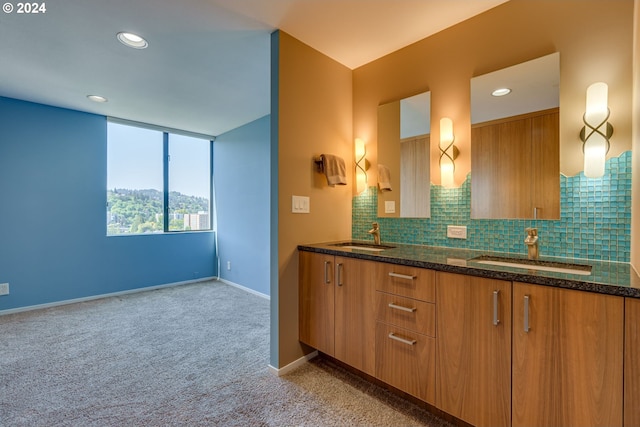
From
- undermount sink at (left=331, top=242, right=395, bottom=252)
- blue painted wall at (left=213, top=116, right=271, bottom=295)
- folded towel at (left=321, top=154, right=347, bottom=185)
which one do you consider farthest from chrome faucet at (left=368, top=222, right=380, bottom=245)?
blue painted wall at (left=213, top=116, right=271, bottom=295)

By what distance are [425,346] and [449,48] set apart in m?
2.01

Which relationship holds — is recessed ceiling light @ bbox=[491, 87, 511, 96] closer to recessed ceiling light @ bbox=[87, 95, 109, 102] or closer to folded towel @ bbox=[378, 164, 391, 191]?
folded towel @ bbox=[378, 164, 391, 191]

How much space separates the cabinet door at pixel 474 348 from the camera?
126 cm

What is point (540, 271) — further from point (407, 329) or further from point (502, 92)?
point (502, 92)

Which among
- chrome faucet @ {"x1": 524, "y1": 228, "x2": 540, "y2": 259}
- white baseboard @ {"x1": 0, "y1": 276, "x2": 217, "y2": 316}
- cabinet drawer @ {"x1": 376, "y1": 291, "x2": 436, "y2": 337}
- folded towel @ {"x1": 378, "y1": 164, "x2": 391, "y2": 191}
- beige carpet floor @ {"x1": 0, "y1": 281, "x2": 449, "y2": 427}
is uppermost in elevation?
folded towel @ {"x1": 378, "y1": 164, "x2": 391, "y2": 191}

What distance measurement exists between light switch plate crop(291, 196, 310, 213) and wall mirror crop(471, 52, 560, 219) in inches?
47.3

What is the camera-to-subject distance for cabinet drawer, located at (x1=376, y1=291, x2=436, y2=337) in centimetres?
151

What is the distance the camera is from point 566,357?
1100 millimetres

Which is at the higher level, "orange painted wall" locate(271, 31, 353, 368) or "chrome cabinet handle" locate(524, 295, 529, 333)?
"orange painted wall" locate(271, 31, 353, 368)

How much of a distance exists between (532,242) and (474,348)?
71 centimetres

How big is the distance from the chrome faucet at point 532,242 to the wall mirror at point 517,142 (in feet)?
0.54

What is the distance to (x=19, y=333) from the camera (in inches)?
109

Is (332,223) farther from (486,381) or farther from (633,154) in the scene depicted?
(633,154)

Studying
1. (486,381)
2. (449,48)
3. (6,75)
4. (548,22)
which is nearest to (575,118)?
(548,22)
